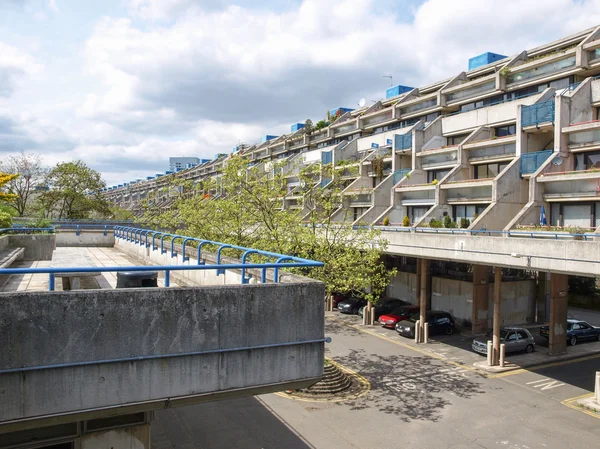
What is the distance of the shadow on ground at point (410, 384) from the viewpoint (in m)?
17.0

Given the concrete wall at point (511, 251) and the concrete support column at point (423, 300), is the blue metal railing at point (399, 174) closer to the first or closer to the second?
the concrete support column at point (423, 300)

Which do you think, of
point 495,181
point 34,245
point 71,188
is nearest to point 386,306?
point 495,181

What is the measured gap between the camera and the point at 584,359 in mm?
23781

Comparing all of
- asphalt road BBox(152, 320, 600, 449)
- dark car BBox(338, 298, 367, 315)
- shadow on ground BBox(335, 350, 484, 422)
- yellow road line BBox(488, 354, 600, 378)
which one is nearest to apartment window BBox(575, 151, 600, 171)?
yellow road line BBox(488, 354, 600, 378)

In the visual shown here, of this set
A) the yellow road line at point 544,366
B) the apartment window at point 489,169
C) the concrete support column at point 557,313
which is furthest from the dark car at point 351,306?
the yellow road line at point 544,366

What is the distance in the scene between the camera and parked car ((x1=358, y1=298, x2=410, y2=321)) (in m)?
32.5

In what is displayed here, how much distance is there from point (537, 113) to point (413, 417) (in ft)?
73.1

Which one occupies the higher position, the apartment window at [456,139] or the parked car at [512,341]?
the apartment window at [456,139]

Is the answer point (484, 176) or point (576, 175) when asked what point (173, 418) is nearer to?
point (576, 175)

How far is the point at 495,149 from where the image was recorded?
3319 cm

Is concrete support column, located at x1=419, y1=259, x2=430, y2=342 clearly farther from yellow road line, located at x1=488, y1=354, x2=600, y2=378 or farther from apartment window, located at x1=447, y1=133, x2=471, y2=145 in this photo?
apartment window, located at x1=447, y1=133, x2=471, y2=145

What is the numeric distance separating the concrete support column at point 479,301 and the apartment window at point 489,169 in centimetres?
860

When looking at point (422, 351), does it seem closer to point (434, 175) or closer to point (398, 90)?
point (434, 175)

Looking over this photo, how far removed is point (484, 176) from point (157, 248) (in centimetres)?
2742
